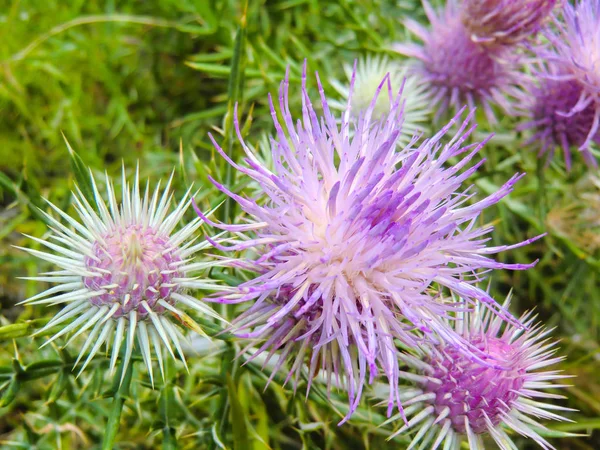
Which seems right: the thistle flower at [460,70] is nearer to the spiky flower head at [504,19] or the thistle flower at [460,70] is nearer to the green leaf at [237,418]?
the spiky flower head at [504,19]

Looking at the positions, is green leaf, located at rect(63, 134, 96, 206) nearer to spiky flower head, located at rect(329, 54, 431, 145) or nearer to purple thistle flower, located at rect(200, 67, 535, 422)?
purple thistle flower, located at rect(200, 67, 535, 422)

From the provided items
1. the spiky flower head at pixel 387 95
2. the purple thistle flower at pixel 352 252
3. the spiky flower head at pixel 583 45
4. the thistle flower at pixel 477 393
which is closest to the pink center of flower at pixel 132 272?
the purple thistle flower at pixel 352 252

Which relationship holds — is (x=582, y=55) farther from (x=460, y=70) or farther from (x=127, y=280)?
(x=127, y=280)

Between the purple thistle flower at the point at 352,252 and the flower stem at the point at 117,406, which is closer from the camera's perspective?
the purple thistle flower at the point at 352,252

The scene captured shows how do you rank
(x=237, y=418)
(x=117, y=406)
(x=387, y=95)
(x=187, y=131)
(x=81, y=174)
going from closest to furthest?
(x=117, y=406), (x=81, y=174), (x=237, y=418), (x=387, y=95), (x=187, y=131)

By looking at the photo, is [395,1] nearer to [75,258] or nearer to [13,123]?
[13,123]

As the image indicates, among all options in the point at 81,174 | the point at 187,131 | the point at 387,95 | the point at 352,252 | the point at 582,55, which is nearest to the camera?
the point at 352,252

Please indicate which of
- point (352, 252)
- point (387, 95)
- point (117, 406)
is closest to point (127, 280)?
point (117, 406)
